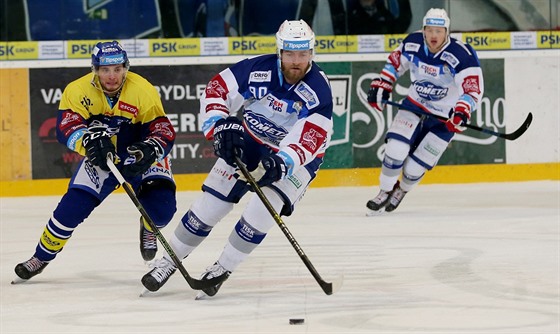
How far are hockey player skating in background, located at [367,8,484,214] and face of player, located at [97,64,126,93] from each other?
289 centimetres

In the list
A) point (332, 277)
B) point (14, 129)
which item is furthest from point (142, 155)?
point (14, 129)

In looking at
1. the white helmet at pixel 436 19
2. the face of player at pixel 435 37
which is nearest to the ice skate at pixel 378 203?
the face of player at pixel 435 37

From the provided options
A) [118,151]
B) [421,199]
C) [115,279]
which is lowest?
[421,199]

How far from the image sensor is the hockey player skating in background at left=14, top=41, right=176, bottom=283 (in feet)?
16.6

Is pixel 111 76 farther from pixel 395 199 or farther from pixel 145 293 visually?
pixel 395 199

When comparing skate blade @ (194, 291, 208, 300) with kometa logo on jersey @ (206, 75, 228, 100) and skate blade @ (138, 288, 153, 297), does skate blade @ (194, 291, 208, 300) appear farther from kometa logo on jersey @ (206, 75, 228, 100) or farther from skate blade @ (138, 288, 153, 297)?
kometa logo on jersey @ (206, 75, 228, 100)

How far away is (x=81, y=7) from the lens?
30.4ft

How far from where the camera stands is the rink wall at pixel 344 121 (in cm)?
912

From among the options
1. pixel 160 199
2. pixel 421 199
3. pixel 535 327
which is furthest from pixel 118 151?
pixel 421 199

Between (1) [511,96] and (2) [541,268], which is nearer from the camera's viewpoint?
(2) [541,268]

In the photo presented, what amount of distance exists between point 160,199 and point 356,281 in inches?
36.5

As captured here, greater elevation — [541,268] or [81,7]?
[81,7]

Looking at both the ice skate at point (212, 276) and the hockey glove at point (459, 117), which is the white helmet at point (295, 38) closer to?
the ice skate at point (212, 276)

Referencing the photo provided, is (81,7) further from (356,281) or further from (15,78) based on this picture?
(356,281)
